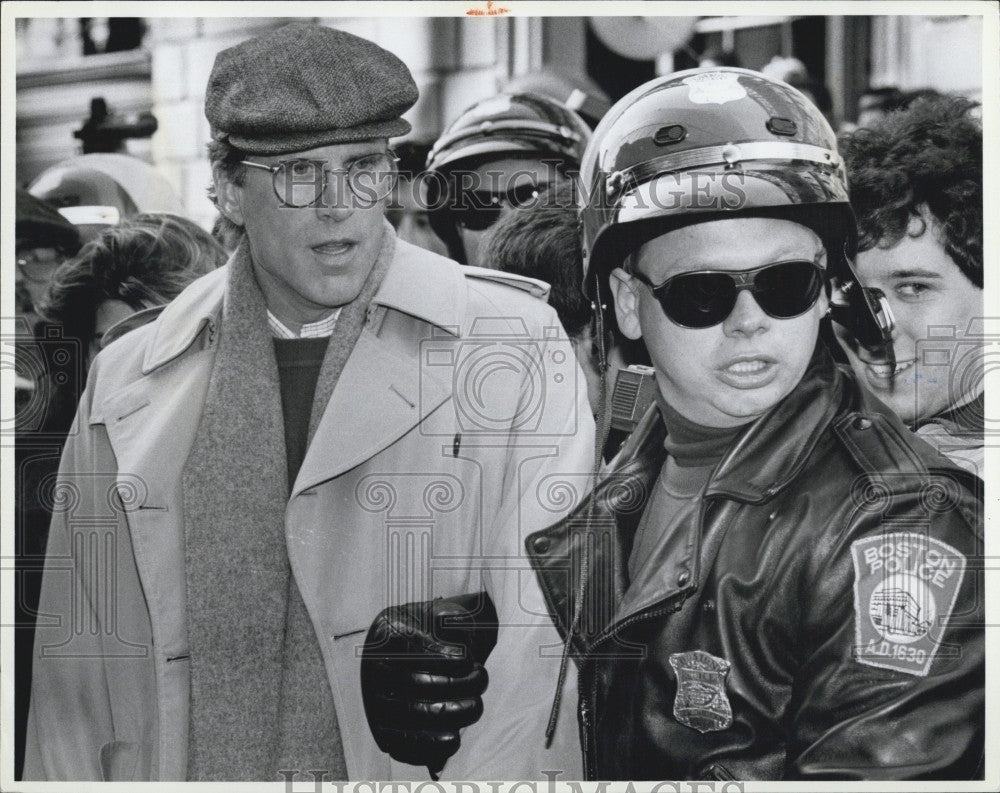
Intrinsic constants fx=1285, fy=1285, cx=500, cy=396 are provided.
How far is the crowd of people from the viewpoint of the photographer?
3.19 m

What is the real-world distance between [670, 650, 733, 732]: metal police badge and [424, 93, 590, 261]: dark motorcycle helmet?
Result: 47.0 inches

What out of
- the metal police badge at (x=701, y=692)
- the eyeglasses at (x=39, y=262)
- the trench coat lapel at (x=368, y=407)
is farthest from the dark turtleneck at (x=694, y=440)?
the eyeglasses at (x=39, y=262)

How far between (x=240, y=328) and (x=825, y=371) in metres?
1.49

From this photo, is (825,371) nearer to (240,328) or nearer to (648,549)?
(648,549)

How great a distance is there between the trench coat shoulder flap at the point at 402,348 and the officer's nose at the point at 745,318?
49 cm

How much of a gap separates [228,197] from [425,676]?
4.38ft

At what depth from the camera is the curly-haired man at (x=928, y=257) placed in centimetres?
329

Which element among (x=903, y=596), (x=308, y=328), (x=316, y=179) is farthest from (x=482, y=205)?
(x=903, y=596)

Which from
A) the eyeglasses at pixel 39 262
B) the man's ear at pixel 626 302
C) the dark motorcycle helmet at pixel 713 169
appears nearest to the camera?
the dark motorcycle helmet at pixel 713 169

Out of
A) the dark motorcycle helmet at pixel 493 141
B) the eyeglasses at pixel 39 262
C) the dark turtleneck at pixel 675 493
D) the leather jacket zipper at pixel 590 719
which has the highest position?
the dark motorcycle helmet at pixel 493 141

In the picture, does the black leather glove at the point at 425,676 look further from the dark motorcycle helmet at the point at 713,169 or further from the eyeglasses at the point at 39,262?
the eyeglasses at the point at 39,262

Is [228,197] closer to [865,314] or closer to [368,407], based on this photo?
[368,407]

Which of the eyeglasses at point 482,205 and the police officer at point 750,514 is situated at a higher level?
the eyeglasses at point 482,205

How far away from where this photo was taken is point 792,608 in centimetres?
317
